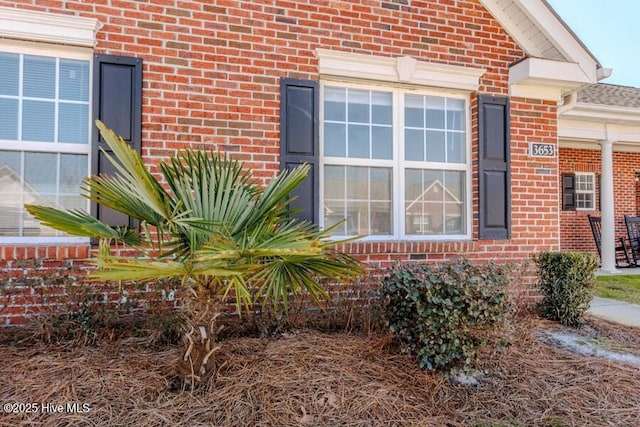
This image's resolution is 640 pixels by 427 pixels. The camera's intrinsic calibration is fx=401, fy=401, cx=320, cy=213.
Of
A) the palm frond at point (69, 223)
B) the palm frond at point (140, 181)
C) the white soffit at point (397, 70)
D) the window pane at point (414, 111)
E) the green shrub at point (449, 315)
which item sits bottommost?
the green shrub at point (449, 315)

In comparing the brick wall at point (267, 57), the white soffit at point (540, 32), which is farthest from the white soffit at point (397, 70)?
the white soffit at point (540, 32)

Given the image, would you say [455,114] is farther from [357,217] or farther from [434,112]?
[357,217]

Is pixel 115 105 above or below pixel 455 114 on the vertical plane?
below

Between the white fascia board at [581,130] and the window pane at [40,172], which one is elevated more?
the white fascia board at [581,130]

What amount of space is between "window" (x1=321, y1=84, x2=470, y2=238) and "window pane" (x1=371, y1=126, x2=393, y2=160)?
0.04 feet

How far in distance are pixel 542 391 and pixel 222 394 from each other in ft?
7.40

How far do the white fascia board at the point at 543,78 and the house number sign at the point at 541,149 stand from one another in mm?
583

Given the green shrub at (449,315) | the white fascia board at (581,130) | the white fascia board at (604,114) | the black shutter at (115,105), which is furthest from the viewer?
the white fascia board at (581,130)

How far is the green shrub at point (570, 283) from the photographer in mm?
4363

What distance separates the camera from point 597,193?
10.4 metres

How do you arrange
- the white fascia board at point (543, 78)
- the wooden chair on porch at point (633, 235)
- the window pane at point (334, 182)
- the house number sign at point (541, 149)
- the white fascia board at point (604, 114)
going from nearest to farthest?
the window pane at point (334, 182)
the white fascia board at point (543, 78)
the house number sign at point (541, 149)
the white fascia board at point (604, 114)
the wooden chair on porch at point (633, 235)

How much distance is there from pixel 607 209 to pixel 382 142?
6602 millimetres

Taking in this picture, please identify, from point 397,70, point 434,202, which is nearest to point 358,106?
point 397,70

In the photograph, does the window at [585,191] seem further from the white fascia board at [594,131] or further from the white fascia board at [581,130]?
the white fascia board at [581,130]
